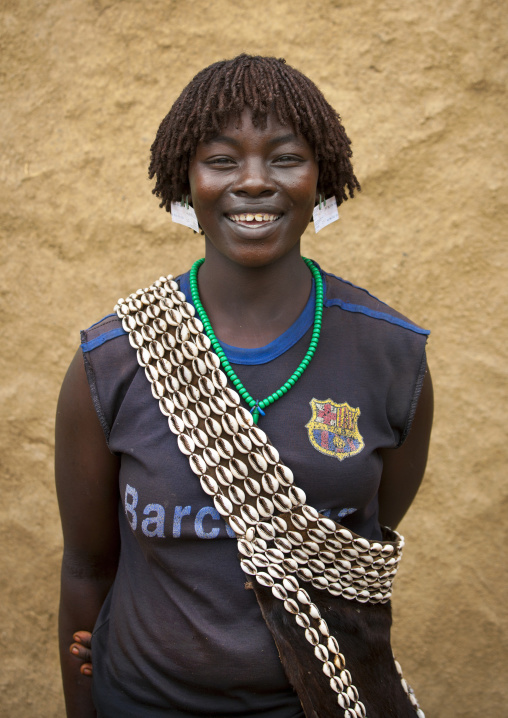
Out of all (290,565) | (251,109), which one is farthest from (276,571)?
(251,109)

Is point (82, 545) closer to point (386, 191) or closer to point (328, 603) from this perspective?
point (328, 603)

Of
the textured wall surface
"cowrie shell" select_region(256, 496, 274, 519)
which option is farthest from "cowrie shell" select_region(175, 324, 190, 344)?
the textured wall surface

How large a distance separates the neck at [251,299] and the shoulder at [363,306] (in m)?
0.11

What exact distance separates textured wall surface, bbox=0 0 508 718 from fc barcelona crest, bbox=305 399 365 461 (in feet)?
4.81

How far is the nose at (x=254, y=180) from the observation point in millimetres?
1808

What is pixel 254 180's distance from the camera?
181 centimetres

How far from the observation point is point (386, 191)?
3254mm

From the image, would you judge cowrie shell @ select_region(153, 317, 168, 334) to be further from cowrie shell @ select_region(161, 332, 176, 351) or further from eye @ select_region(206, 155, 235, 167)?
eye @ select_region(206, 155, 235, 167)

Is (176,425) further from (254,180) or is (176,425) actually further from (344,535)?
(254,180)

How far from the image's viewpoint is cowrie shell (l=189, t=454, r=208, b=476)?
1863 millimetres

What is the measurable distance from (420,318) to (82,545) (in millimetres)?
1802

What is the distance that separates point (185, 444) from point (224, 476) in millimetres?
129

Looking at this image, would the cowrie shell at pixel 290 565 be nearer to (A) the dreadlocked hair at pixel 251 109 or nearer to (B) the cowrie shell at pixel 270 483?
(B) the cowrie shell at pixel 270 483

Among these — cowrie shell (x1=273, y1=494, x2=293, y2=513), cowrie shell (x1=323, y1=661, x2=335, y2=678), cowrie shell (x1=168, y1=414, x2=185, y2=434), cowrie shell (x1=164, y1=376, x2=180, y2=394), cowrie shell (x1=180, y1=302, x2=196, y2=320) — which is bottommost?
cowrie shell (x1=323, y1=661, x2=335, y2=678)
